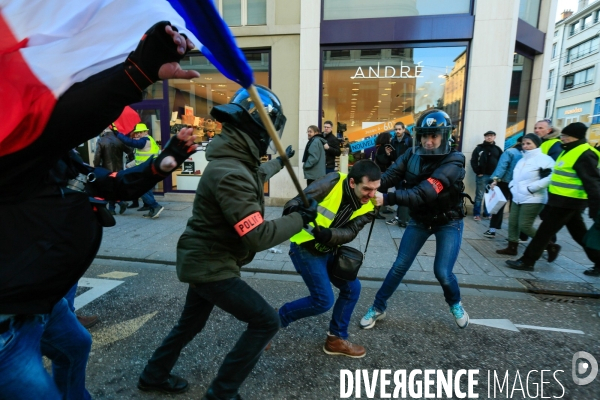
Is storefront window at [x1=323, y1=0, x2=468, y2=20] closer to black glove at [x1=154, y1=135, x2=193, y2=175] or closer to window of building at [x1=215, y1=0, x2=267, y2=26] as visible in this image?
window of building at [x1=215, y1=0, x2=267, y2=26]

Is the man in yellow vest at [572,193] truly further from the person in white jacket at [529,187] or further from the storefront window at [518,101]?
the storefront window at [518,101]

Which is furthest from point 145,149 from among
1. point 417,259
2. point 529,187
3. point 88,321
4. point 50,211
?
point 529,187

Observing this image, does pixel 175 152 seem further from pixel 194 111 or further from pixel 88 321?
pixel 194 111

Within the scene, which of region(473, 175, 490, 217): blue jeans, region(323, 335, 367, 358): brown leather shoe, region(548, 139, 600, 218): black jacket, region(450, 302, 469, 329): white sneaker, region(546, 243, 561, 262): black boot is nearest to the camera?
region(323, 335, 367, 358): brown leather shoe

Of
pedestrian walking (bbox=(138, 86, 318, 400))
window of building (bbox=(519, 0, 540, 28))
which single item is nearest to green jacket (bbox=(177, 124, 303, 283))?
pedestrian walking (bbox=(138, 86, 318, 400))

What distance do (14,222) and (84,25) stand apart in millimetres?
755

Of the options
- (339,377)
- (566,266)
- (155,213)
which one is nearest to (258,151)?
(339,377)

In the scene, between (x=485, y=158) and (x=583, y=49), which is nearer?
(x=485, y=158)

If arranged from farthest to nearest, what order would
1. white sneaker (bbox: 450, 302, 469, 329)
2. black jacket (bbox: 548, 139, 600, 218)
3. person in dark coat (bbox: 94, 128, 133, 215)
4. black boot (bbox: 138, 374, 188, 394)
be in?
person in dark coat (bbox: 94, 128, 133, 215) → black jacket (bbox: 548, 139, 600, 218) → white sneaker (bbox: 450, 302, 469, 329) → black boot (bbox: 138, 374, 188, 394)

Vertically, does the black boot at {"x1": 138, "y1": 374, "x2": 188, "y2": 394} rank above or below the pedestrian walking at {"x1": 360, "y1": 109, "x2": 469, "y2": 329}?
below

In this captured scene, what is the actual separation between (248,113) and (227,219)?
0.61 meters

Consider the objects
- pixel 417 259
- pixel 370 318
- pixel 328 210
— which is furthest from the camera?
pixel 417 259

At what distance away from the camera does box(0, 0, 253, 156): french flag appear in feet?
3.78

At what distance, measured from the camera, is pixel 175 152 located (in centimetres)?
183
